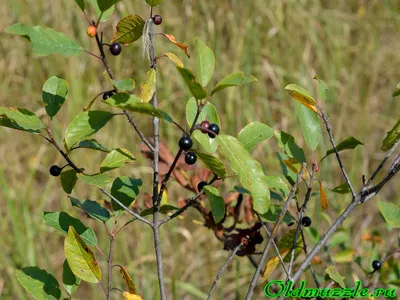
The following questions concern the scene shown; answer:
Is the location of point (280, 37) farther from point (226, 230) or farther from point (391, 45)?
point (226, 230)

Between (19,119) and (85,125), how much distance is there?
0.21 feet

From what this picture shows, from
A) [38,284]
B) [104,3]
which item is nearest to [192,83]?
[104,3]

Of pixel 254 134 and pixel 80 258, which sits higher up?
pixel 254 134

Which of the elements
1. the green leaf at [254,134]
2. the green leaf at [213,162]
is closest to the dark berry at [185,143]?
the green leaf at [213,162]

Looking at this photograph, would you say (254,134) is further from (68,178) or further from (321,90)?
(68,178)

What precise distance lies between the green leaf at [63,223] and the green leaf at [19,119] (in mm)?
131

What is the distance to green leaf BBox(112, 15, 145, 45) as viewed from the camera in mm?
583

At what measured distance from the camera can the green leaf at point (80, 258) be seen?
594 millimetres

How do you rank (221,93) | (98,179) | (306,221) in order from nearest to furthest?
(98,179), (306,221), (221,93)

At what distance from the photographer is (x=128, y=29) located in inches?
23.1

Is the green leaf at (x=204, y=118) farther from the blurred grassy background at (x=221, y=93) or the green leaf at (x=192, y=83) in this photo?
the blurred grassy background at (x=221, y=93)

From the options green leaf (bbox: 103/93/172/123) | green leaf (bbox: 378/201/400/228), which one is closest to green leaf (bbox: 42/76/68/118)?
green leaf (bbox: 103/93/172/123)

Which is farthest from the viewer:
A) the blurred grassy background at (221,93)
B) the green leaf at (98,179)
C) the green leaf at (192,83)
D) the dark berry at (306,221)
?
the blurred grassy background at (221,93)

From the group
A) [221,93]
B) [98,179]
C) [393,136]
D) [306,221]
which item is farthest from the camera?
[221,93]
